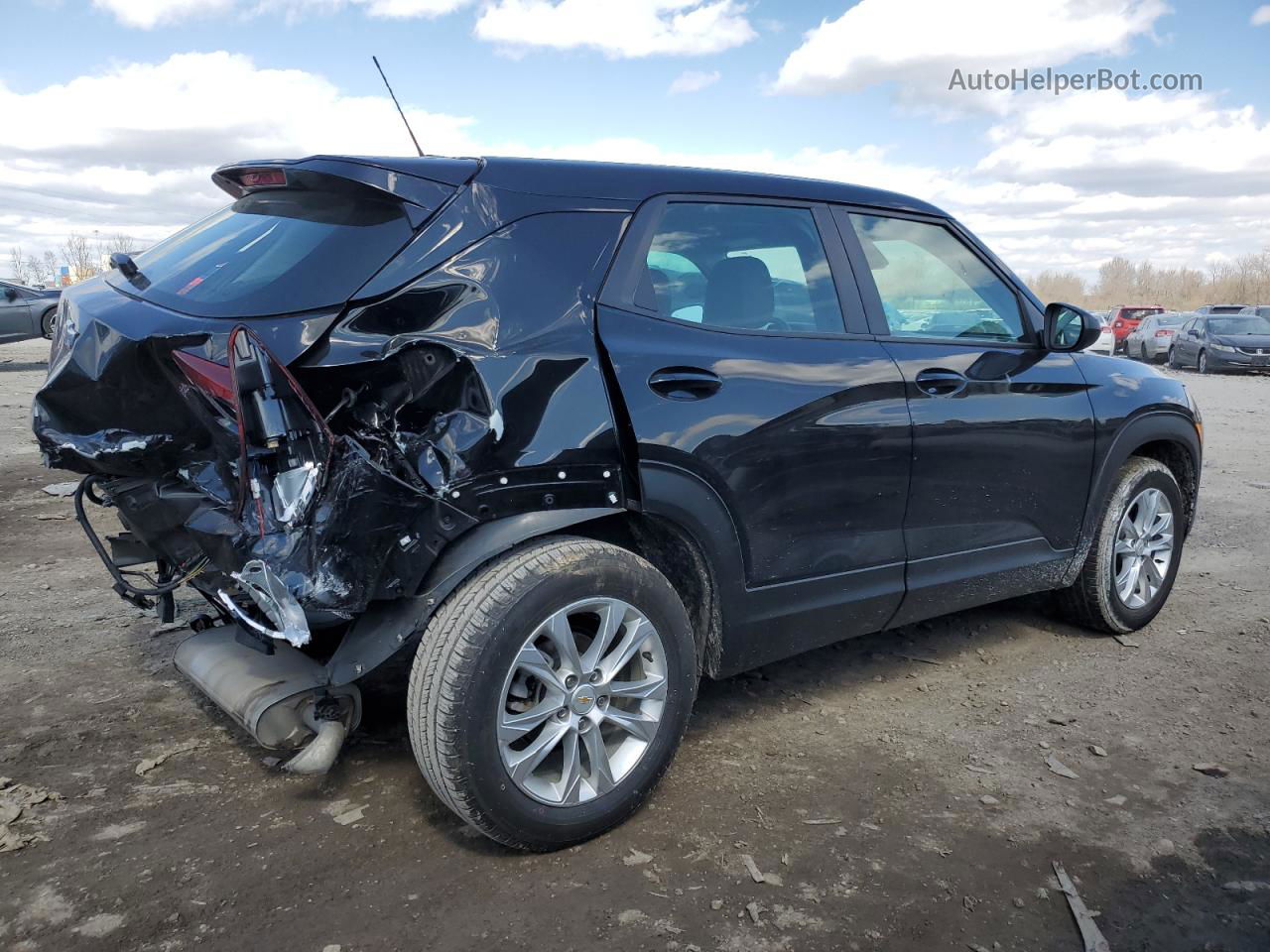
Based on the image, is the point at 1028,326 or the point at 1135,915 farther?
the point at 1028,326

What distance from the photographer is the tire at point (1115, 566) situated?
4.54m

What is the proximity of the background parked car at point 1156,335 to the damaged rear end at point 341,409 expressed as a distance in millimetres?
26682

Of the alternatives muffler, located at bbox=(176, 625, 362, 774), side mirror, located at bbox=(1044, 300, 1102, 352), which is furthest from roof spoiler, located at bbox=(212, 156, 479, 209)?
side mirror, located at bbox=(1044, 300, 1102, 352)

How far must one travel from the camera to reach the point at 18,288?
19828 mm

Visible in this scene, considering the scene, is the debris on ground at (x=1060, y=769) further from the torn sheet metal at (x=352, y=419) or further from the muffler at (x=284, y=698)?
the muffler at (x=284, y=698)

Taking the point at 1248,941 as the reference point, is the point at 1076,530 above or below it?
above

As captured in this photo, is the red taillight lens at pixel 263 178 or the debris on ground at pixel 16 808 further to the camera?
the red taillight lens at pixel 263 178

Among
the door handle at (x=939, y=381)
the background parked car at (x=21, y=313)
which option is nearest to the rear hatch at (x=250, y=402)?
the door handle at (x=939, y=381)

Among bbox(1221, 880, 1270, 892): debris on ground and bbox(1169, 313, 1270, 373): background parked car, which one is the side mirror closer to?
bbox(1221, 880, 1270, 892): debris on ground

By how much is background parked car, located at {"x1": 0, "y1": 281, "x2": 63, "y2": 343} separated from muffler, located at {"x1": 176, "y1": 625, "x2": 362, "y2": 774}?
62.9ft

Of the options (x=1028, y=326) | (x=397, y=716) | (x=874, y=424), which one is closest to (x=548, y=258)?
(x=874, y=424)

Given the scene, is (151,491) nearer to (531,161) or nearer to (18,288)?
(531,161)

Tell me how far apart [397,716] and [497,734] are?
1.15 m

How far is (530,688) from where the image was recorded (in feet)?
9.45
